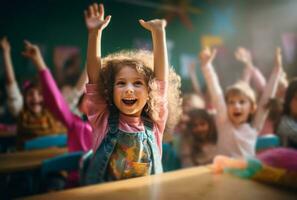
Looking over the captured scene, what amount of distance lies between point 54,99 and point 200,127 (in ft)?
1.92

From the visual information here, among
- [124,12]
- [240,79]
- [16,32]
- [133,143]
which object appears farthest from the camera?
[240,79]

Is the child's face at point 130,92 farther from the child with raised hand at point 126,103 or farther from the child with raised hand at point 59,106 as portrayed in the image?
the child with raised hand at point 59,106

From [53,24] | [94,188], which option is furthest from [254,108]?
[53,24]

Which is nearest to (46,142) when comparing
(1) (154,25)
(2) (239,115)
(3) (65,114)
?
(3) (65,114)

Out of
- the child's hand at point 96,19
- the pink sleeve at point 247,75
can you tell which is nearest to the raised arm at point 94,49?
the child's hand at point 96,19

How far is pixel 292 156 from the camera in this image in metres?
0.93

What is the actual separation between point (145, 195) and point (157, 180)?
0.17ft

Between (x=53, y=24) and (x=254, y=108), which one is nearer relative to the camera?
(x=254, y=108)

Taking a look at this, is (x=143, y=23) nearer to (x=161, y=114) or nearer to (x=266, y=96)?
(x=161, y=114)

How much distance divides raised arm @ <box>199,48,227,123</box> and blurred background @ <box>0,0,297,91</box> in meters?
0.07

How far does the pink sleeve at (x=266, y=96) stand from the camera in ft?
3.67

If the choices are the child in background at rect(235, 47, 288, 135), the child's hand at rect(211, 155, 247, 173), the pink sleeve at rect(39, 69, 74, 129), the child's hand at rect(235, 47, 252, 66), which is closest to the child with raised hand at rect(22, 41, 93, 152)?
the pink sleeve at rect(39, 69, 74, 129)

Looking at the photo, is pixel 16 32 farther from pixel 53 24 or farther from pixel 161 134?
pixel 161 134

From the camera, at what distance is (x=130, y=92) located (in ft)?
2.05
